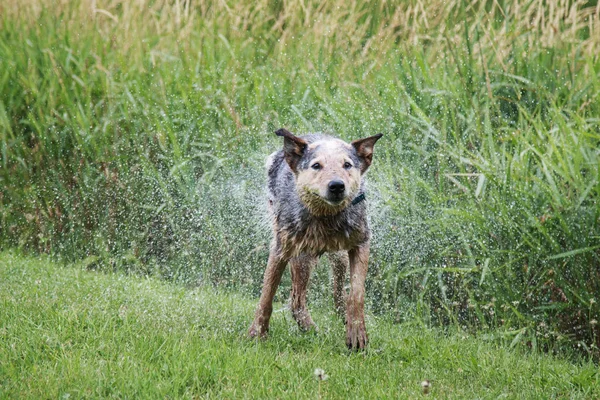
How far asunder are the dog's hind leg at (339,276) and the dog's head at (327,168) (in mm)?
718

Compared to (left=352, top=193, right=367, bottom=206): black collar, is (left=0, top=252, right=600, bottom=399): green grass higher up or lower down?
lower down

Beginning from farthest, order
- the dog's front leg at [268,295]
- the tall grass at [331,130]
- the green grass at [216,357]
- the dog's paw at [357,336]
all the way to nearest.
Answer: the tall grass at [331,130] < the dog's front leg at [268,295] < the dog's paw at [357,336] < the green grass at [216,357]

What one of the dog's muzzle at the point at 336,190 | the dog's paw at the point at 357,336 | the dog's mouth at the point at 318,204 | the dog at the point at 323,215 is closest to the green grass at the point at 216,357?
the dog's paw at the point at 357,336

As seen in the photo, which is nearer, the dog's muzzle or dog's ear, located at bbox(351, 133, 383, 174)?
the dog's muzzle

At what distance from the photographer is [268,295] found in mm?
5133

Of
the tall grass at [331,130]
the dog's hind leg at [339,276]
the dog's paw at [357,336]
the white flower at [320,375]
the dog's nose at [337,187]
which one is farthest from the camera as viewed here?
the dog's hind leg at [339,276]

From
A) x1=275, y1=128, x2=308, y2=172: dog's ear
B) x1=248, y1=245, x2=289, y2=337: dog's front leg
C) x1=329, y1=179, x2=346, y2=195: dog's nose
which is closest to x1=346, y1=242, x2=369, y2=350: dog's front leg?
x1=248, y1=245, x2=289, y2=337: dog's front leg

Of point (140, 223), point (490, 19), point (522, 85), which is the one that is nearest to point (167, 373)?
point (140, 223)

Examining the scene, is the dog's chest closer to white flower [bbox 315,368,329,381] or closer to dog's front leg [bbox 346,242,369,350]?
dog's front leg [bbox 346,242,369,350]

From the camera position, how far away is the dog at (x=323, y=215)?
15.9ft

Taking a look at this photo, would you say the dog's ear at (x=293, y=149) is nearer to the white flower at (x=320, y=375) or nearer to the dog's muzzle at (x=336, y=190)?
the dog's muzzle at (x=336, y=190)

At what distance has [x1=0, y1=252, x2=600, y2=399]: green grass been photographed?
396 centimetres

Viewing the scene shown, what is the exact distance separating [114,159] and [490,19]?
138 inches

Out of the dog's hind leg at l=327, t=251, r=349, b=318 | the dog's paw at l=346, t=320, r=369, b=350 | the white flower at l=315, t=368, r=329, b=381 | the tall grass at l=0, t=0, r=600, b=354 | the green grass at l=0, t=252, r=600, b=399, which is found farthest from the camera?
the dog's hind leg at l=327, t=251, r=349, b=318
